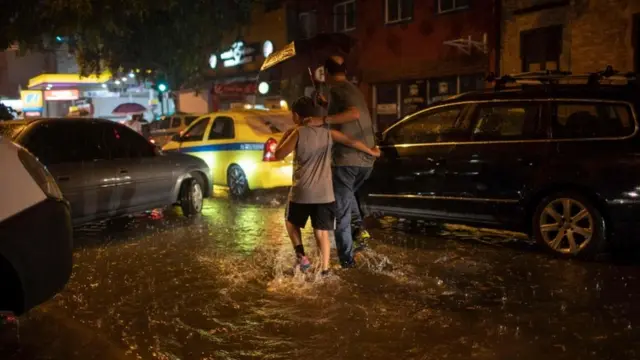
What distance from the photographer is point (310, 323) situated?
15.1 ft

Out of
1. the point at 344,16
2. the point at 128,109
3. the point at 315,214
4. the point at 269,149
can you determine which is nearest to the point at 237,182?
the point at 269,149

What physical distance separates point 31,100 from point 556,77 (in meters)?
43.0

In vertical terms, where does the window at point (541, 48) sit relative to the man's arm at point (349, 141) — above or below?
above

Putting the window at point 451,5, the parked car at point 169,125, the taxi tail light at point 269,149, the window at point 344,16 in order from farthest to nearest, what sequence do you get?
the parked car at point 169,125 → the window at point 344,16 → the window at point 451,5 → the taxi tail light at point 269,149

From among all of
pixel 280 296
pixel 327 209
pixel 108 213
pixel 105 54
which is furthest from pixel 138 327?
pixel 105 54

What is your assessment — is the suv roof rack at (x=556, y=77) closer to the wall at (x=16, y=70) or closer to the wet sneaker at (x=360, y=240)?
the wet sneaker at (x=360, y=240)

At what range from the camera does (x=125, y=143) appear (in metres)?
8.20

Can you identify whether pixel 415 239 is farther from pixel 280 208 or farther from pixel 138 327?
pixel 138 327

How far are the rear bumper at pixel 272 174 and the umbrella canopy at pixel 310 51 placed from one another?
621 cm

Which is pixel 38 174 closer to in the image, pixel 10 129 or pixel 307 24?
pixel 10 129

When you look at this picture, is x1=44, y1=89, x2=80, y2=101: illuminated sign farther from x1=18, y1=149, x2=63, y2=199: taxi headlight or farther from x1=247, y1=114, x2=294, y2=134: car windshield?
x1=18, y1=149, x2=63, y2=199: taxi headlight

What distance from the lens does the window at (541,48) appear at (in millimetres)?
13188

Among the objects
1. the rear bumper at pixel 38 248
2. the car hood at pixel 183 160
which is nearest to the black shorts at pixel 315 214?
the rear bumper at pixel 38 248

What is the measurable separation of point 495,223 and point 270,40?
16.6 m
